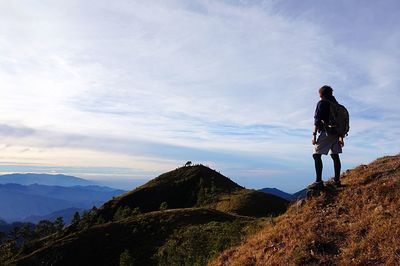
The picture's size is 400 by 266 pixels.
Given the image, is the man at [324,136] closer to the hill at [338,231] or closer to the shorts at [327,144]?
the shorts at [327,144]

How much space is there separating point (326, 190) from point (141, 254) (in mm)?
24377

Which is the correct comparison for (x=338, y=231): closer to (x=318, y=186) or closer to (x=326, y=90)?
(x=318, y=186)

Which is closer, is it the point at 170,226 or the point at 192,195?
the point at 170,226

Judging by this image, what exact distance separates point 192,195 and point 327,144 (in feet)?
252

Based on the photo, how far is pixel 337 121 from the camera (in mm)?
16578

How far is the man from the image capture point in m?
16.7

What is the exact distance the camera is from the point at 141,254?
37.8 meters

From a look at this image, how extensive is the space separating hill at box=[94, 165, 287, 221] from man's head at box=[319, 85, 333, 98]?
55854 mm

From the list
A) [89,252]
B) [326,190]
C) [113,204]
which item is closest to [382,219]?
[326,190]

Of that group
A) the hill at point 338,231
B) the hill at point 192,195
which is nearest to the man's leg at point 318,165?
the hill at point 338,231

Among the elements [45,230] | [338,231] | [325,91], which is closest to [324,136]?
[325,91]

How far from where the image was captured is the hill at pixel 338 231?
11922mm

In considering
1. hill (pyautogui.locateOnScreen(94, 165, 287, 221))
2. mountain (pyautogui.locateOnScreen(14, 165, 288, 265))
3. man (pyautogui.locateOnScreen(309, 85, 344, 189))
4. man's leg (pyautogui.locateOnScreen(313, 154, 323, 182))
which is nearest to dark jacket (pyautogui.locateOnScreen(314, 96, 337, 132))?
man (pyautogui.locateOnScreen(309, 85, 344, 189))

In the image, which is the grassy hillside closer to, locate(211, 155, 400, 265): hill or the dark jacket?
locate(211, 155, 400, 265): hill
